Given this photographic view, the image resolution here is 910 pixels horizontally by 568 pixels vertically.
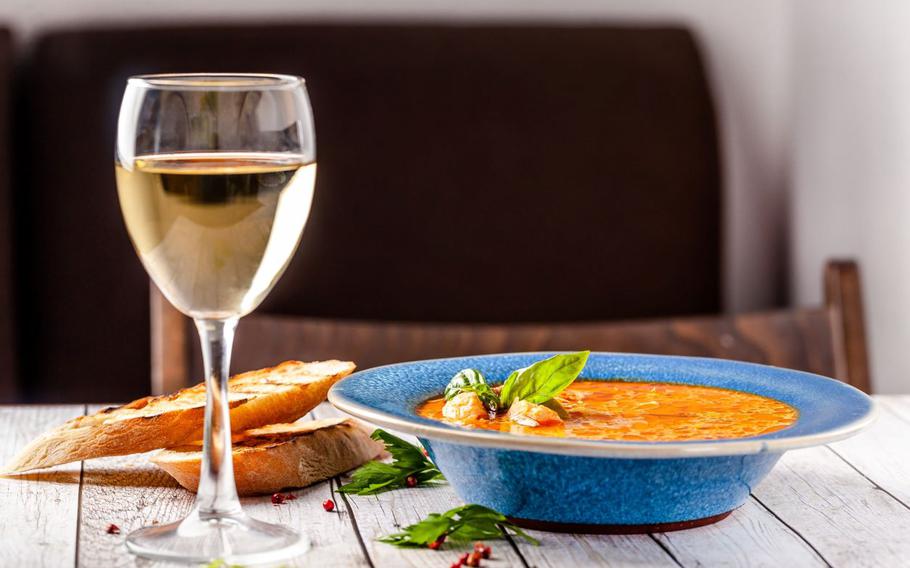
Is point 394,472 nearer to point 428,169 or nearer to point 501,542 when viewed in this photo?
point 501,542

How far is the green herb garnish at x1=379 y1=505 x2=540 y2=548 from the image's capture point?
2.80 ft

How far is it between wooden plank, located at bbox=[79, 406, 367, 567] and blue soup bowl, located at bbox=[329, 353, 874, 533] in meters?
0.09

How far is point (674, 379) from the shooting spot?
3.62 ft

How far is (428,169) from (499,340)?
537mm

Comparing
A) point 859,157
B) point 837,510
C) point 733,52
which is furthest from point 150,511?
point 733,52

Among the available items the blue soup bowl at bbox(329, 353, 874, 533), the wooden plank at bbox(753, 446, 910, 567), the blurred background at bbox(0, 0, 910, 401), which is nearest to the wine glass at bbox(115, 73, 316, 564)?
the blue soup bowl at bbox(329, 353, 874, 533)

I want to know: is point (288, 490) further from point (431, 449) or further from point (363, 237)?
point (363, 237)

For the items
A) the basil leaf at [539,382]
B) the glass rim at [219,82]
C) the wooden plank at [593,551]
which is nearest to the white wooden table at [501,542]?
the wooden plank at [593,551]

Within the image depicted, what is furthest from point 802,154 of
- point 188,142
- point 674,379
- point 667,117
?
point 188,142

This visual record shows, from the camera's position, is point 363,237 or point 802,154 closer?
point 363,237

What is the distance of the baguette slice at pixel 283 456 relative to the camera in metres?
0.99

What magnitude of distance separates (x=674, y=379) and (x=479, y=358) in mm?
179

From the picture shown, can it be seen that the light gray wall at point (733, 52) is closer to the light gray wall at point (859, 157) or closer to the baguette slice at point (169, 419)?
the light gray wall at point (859, 157)

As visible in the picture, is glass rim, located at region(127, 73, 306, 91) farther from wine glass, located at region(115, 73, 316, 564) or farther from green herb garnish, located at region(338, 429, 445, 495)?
green herb garnish, located at region(338, 429, 445, 495)
